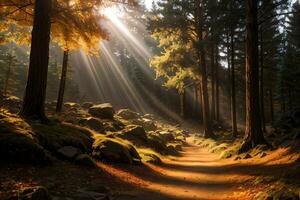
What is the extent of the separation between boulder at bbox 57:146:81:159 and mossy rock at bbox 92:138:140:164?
163cm

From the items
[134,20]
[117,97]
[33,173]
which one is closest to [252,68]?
[33,173]

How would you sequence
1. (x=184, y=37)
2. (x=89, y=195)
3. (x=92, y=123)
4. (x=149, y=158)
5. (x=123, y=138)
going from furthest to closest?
(x=184, y=37), (x=92, y=123), (x=123, y=138), (x=149, y=158), (x=89, y=195)

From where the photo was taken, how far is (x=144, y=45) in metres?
65.9

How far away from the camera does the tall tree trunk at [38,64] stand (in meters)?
12.6

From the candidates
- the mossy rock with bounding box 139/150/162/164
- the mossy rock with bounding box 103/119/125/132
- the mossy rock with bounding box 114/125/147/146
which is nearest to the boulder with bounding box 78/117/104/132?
the mossy rock with bounding box 103/119/125/132

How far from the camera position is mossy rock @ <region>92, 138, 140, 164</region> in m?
12.5

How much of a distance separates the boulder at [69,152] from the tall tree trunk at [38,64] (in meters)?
2.45

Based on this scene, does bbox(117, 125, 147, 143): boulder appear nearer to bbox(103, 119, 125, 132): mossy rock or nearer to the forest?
the forest

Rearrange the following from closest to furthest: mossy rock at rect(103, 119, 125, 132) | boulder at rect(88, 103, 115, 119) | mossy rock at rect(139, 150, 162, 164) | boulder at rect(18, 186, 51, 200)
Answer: boulder at rect(18, 186, 51, 200)
mossy rock at rect(139, 150, 162, 164)
mossy rock at rect(103, 119, 125, 132)
boulder at rect(88, 103, 115, 119)

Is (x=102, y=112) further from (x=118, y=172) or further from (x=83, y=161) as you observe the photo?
(x=83, y=161)

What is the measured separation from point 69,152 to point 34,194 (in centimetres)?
413

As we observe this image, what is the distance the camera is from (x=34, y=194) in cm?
635

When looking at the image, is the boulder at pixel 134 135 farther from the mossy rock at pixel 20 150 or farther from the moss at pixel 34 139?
the mossy rock at pixel 20 150

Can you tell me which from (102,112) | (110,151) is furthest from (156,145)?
(110,151)
